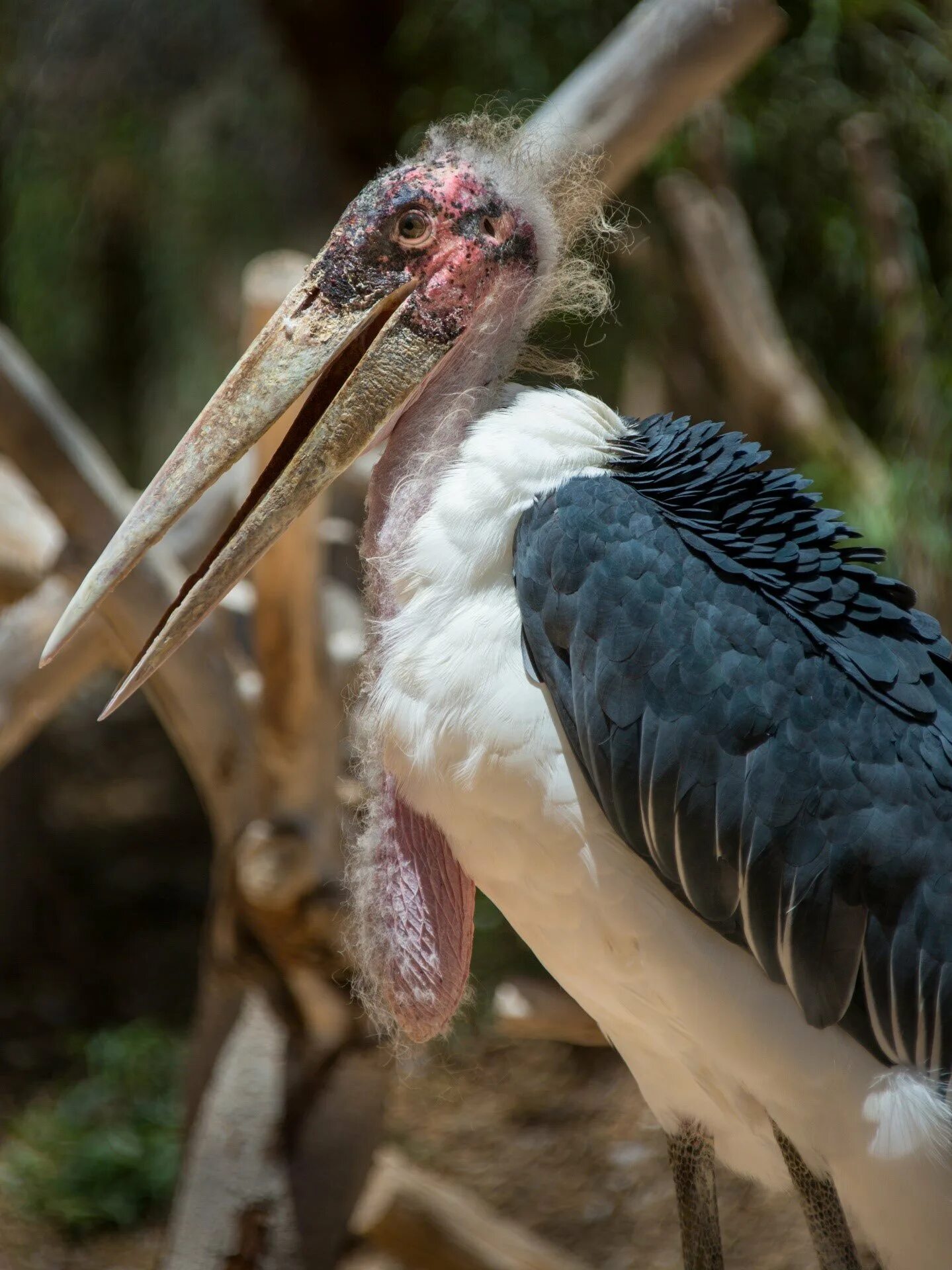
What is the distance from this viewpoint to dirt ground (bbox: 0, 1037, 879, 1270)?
2.96m

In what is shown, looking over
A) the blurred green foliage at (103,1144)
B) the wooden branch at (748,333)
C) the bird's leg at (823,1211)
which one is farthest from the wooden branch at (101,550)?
the wooden branch at (748,333)

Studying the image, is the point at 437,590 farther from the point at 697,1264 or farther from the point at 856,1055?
the point at 697,1264

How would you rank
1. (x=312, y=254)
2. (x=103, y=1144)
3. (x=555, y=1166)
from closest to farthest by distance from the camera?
(x=103, y=1144) < (x=555, y=1166) < (x=312, y=254)

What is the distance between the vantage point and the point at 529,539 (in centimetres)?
129

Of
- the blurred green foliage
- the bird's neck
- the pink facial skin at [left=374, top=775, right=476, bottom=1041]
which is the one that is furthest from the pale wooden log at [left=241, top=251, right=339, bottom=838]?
the blurred green foliage

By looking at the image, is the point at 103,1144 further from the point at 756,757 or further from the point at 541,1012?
the point at 756,757

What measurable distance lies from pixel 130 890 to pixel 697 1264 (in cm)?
353

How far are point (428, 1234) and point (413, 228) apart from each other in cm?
178

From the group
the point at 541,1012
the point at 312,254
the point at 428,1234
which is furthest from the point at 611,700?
the point at 312,254

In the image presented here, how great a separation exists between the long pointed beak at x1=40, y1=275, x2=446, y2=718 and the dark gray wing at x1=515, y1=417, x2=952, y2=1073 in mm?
208

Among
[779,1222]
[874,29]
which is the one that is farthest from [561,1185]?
[874,29]

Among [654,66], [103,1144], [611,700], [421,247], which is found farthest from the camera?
[103,1144]

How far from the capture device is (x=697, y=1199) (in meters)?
1.60

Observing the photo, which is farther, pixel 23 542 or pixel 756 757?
pixel 23 542
